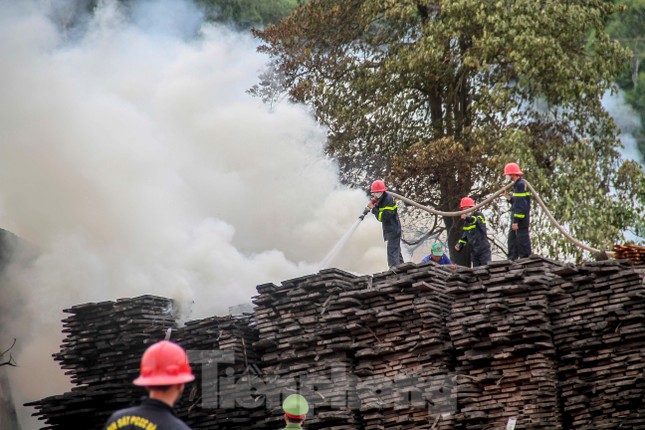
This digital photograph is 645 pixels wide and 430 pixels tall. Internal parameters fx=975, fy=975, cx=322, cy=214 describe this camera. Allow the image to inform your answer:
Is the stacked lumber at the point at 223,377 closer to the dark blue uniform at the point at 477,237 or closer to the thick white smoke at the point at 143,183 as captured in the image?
the dark blue uniform at the point at 477,237

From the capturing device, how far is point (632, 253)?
516 inches

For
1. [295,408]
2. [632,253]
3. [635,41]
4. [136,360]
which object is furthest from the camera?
[635,41]

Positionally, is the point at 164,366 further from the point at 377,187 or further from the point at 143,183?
the point at 143,183

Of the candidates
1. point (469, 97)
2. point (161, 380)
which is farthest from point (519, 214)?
point (161, 380)

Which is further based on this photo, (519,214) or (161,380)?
(519,214)

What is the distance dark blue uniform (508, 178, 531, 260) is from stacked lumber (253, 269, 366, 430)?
249cm

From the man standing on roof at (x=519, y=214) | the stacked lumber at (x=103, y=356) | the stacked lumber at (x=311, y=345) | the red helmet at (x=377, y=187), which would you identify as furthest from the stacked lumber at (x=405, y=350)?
the stacked lumber at (x=103, y=356)

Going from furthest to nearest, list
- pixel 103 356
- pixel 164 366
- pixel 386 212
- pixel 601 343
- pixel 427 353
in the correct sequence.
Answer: pixel 103 356 → pixel 386 212 → pixel 427 353 → pixel 601 343 → pixel 164 366

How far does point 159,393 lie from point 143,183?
55.8 ft

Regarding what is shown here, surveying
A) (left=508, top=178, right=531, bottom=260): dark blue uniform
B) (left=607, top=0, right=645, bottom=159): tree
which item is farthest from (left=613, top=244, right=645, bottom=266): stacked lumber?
(left=607, top=0, right=645, bottom=159): tree

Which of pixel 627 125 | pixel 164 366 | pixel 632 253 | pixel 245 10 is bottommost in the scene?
pixel 164 366

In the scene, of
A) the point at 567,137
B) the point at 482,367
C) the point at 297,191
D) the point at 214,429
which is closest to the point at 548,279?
the point at 482,367

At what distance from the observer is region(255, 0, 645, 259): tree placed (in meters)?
18.4

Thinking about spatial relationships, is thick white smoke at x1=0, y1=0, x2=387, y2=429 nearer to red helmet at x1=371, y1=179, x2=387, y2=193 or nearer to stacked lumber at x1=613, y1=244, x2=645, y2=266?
red helmet at x1=371, y1=179, x2=387, y2=193
